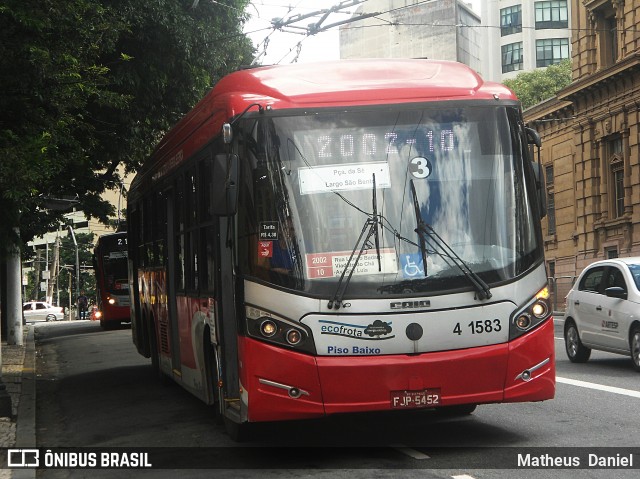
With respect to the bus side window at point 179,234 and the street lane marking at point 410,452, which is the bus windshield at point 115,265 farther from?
the street lane marking at point 410,452

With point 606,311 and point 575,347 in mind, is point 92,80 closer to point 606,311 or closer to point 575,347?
point 606,311

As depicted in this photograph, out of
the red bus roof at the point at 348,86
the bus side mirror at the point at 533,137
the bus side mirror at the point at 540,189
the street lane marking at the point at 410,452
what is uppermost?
the red bus roof at the point at 348,86

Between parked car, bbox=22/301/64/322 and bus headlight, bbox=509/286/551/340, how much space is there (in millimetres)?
68136

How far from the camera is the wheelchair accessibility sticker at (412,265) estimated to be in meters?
8.44

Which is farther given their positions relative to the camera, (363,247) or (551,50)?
(551,50)

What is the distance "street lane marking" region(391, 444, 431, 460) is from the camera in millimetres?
8667

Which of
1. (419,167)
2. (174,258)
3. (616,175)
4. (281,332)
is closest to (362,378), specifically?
(281,332)

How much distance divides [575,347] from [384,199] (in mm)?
9323

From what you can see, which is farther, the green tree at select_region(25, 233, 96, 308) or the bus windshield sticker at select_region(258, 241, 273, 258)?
the green tree at select_region(25, 233, 96, 308)

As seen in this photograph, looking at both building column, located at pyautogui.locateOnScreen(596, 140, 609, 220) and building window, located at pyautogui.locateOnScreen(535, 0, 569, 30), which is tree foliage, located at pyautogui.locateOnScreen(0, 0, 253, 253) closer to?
building column, located at pyautogui.locateOnScreen(596, 140, 609, 220)

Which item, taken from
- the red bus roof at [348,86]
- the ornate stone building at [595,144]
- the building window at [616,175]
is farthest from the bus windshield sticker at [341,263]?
the building window at [616,175]

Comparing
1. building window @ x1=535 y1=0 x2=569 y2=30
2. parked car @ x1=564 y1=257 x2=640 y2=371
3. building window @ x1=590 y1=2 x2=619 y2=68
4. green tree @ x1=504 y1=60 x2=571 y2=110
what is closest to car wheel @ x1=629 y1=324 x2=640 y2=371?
parked car @ x1=564 y1=257 x2=640 y2=371

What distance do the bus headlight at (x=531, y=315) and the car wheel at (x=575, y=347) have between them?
837 cm

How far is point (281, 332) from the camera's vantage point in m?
8.36
